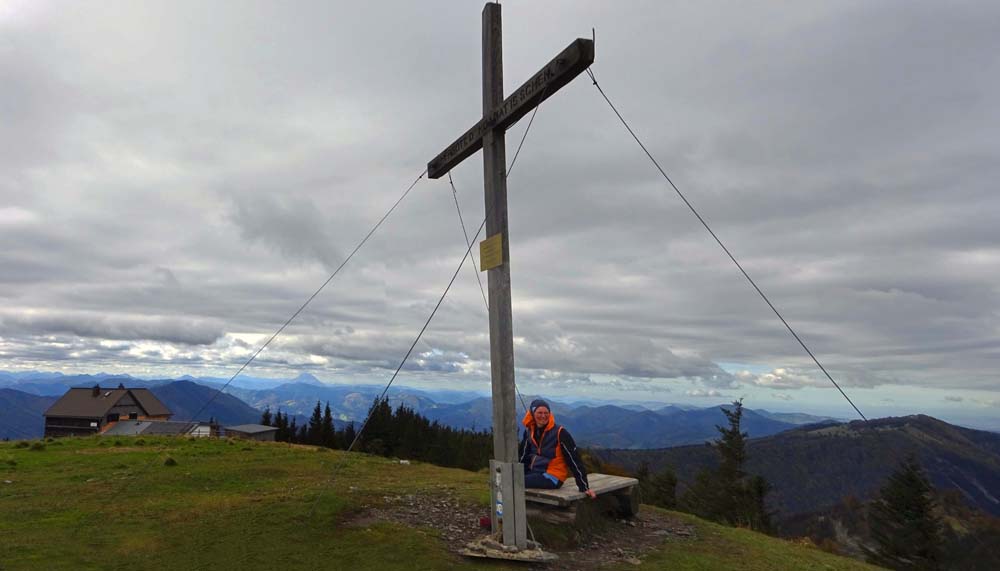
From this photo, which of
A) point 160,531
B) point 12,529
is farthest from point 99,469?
point 160,531

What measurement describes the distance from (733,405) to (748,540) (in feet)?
144

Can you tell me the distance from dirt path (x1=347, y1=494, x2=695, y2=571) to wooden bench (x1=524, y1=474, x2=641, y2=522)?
32 centimetres

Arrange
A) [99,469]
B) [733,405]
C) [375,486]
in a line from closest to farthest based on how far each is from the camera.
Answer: [375,486] < [99,469] < [733,405]

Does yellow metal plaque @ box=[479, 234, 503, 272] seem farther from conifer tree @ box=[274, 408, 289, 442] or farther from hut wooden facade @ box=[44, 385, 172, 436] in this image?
hut wooden facade @ box=[44, 385, 172, 436]

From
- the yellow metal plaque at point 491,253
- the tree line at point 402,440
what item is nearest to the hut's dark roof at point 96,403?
the tree line at point 402,440

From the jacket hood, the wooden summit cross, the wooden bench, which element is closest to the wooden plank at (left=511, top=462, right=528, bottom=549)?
the wooden summit cross

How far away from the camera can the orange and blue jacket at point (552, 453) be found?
10.2m

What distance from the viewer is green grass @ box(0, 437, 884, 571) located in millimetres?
7777

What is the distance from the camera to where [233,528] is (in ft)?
30.1

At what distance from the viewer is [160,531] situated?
9.01 meters

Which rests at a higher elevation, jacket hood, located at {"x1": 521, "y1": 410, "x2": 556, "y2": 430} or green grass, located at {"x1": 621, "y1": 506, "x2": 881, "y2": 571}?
jacket hood, located at {"x1": 521, "y1": 410, "x2": 556, "y2": 430}

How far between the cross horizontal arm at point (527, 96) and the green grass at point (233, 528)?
6.16 meters

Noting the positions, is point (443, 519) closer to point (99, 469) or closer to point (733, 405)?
point (99, 469)

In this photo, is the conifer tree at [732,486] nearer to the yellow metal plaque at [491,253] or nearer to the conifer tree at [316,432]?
the yellow metal plaque at [491,253]
